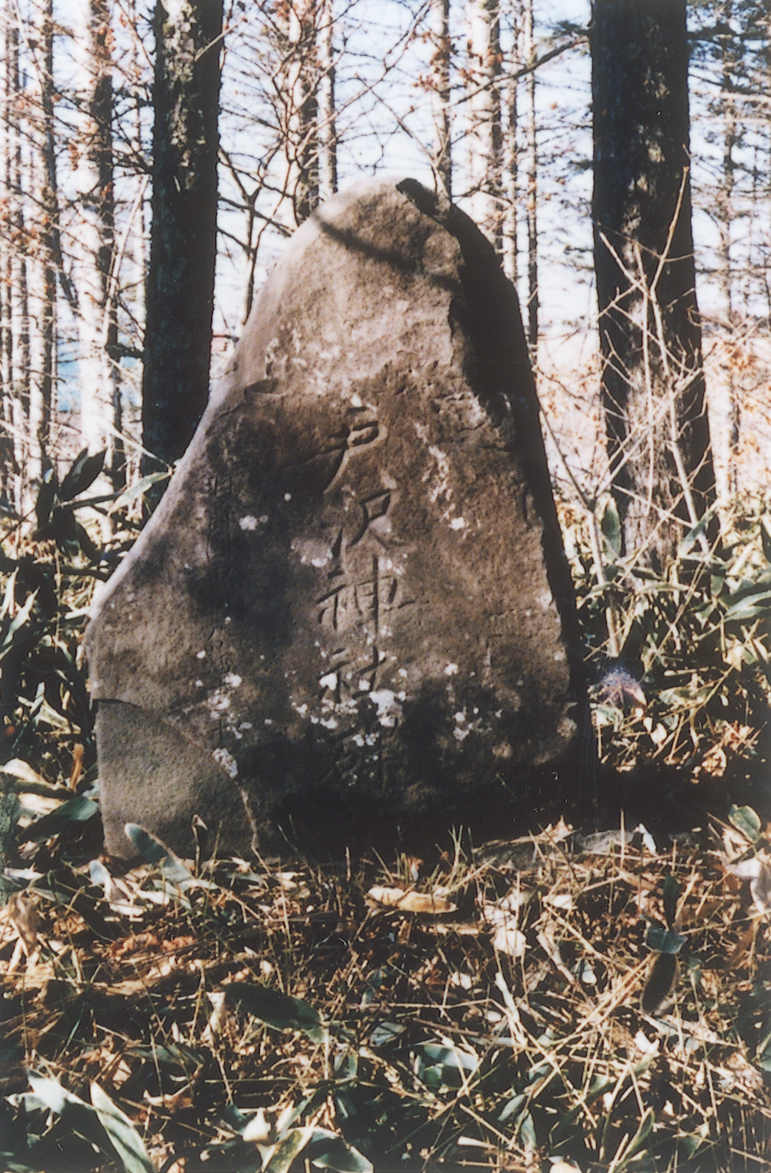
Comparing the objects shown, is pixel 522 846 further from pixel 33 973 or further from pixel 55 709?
pixel 55 709

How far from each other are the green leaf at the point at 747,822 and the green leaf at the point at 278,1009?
1003mm

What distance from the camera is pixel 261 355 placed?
1.98 m

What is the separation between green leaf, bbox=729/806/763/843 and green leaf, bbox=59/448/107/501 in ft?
6.46

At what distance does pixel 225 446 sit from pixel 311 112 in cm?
546

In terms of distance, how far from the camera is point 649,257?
342cm

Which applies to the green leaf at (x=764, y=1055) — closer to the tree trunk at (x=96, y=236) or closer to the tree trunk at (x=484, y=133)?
the tree trunk at (x=96, y=236)

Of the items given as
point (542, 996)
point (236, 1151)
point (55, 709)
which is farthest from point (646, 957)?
point (55, 709)

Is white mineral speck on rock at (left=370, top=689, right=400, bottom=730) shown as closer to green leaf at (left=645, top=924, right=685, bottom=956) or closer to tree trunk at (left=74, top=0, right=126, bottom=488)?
green leaf at (left=645, top=924, right=685, bottom=956)

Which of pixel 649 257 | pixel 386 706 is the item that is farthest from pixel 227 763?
pixel 649 257

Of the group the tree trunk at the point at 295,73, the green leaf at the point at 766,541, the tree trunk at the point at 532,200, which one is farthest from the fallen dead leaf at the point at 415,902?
the tree trunk at the point at 532,200

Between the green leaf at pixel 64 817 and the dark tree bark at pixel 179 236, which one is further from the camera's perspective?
the dark tree bark at pixel 179 236

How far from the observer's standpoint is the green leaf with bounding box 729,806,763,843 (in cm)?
184

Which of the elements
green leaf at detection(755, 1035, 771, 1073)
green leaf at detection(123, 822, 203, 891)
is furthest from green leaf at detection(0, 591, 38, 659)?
green leaf at detection(755, 1035, 771, 1073)

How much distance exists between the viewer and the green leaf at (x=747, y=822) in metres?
1.84
